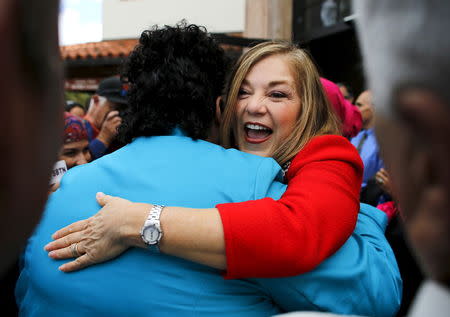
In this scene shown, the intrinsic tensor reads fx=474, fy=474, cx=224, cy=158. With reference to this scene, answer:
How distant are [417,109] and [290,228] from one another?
859 millimetres

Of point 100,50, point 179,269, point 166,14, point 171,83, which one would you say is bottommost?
point 179,269

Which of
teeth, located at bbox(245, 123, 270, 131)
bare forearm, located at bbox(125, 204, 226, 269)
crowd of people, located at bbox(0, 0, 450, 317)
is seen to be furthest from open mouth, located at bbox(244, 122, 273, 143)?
bare forearm, located at bbox(125, 204, 226, 269)

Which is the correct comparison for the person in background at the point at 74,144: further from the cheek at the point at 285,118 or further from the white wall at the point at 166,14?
the white wall at the point at 166,14

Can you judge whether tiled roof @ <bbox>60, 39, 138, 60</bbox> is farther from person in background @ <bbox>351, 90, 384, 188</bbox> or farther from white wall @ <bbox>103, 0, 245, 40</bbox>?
person in background @ <bbox>351, 90, 384, 188</bbox>

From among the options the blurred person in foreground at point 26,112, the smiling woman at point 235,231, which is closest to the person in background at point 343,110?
the smiling woman at point 235,231

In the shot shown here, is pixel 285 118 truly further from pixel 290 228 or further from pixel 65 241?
pixel 65 241

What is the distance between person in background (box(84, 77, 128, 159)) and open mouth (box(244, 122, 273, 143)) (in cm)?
180

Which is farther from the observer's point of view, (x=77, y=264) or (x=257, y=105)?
(x=257, y=105)

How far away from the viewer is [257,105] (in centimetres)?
206

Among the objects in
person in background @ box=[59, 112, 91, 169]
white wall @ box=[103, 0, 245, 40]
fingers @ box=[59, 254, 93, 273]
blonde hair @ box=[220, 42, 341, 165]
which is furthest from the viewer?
white wall @ box=[103, 0, 245, 40]

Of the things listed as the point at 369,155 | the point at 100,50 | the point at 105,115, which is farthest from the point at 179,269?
the point at 100,50

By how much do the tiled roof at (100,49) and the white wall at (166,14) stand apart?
37cm

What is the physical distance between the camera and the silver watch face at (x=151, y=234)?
4.25 ft

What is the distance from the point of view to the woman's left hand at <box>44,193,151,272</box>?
1.33 meters
